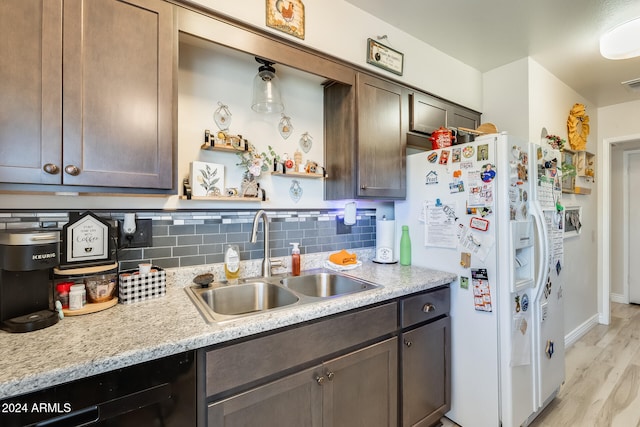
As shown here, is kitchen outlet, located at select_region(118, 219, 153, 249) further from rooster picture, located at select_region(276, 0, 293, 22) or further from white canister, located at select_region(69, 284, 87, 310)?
rooster picture, located at select_region(276, 0, 293, 22)

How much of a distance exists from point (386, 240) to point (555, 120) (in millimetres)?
2127

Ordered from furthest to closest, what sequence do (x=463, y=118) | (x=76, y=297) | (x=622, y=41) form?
(x=463, y=118), (x=622, y=41), (x=76, y=297)

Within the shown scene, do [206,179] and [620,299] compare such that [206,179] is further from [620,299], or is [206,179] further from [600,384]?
[620,299]

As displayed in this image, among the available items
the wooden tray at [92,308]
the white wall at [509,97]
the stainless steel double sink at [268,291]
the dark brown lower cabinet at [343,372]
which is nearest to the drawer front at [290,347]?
the dark brown lower cabinet at [343,372]

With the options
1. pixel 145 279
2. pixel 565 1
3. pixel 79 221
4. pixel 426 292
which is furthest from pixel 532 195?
pixel 79 221

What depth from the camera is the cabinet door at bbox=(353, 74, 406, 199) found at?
5.93 feet

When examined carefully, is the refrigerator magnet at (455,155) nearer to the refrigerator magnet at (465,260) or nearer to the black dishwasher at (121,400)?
the refrigerator magnet at (465,260)

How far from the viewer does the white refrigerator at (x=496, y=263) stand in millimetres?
1560

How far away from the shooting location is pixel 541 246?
171 centimetres

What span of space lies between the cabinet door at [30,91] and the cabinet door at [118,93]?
27 millimetres

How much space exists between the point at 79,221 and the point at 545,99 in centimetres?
346

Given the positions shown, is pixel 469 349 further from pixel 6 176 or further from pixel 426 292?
pixel 6 176

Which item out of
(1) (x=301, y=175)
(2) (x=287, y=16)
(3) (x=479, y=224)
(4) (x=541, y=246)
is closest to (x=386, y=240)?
(3) (x=479, y=224)

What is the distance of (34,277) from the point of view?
3.29ft
